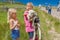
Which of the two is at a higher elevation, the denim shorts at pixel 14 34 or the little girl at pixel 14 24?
the little girl at pixel 14 24

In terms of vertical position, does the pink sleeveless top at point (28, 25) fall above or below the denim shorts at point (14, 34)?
above

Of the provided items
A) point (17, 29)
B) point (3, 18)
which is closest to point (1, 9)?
point (3, 18)

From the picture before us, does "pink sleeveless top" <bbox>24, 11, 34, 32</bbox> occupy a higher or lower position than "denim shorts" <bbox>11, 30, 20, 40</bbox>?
higher

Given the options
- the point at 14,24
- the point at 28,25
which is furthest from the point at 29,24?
the point at 14,24

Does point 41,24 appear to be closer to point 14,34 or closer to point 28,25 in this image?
point 28,25

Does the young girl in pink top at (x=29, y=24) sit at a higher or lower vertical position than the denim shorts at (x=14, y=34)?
higher

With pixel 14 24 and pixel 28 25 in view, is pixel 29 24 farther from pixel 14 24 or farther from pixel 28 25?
pixel 14 24

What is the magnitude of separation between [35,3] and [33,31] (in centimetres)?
21

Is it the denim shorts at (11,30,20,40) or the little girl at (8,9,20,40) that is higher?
the little girl at (8,9,20,40)

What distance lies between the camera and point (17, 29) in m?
1.82

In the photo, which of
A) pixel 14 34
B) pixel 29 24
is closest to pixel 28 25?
pixel 29 24

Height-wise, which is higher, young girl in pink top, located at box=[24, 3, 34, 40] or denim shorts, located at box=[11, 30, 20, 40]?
young girl in pink top, located at box=[24, 3, 34, 40]

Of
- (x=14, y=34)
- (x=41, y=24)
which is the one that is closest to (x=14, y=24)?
(x=14, y=34)

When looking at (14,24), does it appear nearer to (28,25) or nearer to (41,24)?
(28,25)
